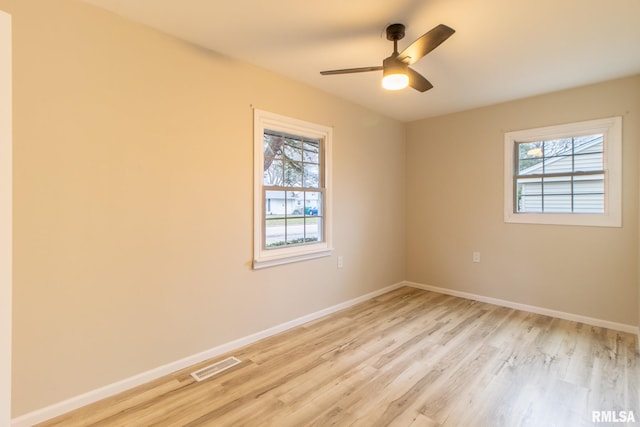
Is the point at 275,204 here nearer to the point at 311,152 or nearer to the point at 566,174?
the point at 311,152

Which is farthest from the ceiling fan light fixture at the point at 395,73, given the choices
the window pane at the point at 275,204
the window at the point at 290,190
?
the window pane at the point at 275,204

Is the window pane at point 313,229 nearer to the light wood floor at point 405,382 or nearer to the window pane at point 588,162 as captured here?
the light wood floor at point 405,382

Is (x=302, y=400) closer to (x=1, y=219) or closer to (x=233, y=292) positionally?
(x=233, y=292)

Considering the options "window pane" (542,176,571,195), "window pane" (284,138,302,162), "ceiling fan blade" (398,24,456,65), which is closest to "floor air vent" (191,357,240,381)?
"window pane" (284,138,302,162)

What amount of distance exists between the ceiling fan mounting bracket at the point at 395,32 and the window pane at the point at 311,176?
1521mm

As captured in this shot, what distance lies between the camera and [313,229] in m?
3.48

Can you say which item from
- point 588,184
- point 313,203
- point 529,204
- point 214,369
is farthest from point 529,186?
point 214,369

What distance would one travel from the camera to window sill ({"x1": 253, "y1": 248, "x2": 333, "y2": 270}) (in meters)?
2.88

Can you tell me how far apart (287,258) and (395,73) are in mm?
1915

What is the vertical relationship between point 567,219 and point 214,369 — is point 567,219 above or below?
above

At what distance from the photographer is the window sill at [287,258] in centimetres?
288

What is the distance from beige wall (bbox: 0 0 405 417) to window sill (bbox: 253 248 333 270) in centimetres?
9

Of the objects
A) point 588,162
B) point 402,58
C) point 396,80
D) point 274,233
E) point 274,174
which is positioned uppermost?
point 402,58

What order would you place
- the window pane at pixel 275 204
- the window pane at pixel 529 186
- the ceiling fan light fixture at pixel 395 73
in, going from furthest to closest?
the window pane at pixel 529 186, the window pane at pixel 275 204, the ceiling fan light fixture at pixel 395 73
